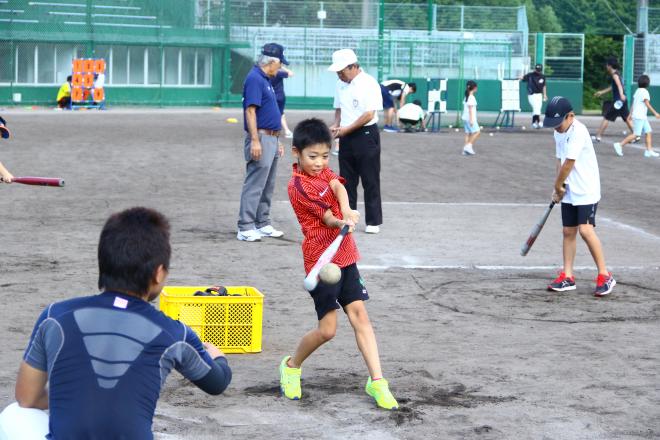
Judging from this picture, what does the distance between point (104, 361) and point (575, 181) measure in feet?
21.5

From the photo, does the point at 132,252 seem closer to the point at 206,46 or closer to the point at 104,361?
the point at 104,361

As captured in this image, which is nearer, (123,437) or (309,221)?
(123,437)

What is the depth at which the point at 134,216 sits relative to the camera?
3594 mm

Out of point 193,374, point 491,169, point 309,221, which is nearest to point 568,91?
point 491,169

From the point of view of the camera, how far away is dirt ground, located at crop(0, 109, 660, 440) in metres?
6.15

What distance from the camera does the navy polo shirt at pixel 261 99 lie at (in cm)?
1174

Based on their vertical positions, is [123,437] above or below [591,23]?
below

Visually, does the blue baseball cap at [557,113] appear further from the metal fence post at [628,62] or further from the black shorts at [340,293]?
the metal fence post at [628,62]

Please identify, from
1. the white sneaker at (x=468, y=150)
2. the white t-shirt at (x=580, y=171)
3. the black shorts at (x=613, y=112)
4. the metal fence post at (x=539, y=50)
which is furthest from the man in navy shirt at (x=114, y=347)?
the metal fence post at (x=539, y=50)

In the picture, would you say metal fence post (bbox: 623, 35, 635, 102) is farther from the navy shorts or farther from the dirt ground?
the dirt ground

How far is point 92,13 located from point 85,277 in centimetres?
3565

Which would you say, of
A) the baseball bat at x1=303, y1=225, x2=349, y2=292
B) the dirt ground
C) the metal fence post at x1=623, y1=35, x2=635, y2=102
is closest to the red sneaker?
the dirt ground

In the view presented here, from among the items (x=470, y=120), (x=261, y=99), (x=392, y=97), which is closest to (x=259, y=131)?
(x=261, y=99)

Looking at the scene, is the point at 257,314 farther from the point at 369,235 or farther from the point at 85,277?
the point at 369,235
